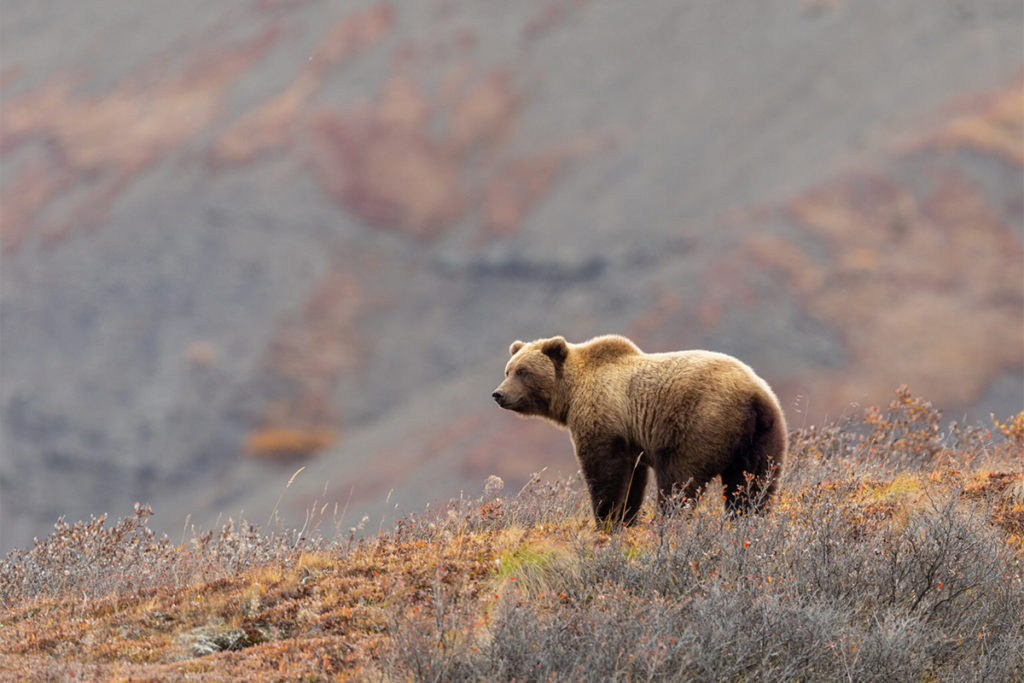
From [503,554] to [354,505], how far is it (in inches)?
2618

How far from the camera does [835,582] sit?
6492 millimetres

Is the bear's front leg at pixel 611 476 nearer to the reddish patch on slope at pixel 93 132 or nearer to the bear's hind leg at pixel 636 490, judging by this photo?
the bear's hind leg at pixel 636 490

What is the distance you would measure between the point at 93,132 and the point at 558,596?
4499 inches

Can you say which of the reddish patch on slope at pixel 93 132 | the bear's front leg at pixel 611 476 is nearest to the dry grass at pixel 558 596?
the bear's front leg at pixel 611 476

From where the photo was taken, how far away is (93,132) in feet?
362

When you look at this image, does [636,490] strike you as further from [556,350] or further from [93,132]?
[93,132]

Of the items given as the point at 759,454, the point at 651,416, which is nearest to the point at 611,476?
the point at 651,416

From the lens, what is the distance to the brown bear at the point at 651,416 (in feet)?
26.2

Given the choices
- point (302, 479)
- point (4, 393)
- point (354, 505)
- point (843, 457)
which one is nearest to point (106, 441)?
point (4, 393)

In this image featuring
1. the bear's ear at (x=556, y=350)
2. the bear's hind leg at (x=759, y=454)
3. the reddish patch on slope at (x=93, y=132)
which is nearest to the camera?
the bear's hind leg at (x=759, y=454)

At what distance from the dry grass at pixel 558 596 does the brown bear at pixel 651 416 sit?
343mm

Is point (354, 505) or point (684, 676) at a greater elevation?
point (354, 505)

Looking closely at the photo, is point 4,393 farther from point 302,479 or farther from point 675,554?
point 675,554

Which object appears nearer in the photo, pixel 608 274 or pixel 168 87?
pixel 608 274
